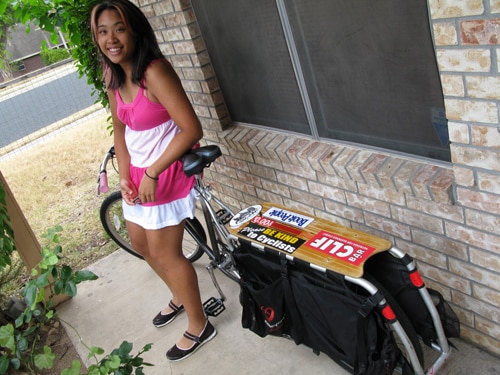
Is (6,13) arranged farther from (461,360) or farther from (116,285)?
(461,360)

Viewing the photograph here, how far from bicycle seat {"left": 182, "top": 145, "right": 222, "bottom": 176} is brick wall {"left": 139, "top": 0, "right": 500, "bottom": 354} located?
461mm

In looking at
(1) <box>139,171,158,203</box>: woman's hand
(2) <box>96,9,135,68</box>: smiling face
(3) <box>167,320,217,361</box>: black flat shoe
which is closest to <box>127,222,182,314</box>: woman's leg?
(1) <box>139,171,158,203</box>: woman's hand

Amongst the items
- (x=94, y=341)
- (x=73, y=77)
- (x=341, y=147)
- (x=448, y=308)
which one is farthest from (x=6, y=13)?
(x=73, y=77)

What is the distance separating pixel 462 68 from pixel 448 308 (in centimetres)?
102

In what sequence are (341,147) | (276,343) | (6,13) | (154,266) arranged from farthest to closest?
(6,13) → (154,266) → (276,343) → (341,147)

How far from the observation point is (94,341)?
331cm

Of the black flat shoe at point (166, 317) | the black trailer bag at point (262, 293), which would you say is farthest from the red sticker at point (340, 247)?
the black flat shoe at point (166, 317)

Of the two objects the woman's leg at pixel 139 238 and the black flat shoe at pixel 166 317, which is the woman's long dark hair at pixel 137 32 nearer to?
the woman's leg at pixel 139 238

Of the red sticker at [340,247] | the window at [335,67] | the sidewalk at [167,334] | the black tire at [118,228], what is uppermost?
the window at [335,67]

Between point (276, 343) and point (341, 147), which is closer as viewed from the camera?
point (341, 147)

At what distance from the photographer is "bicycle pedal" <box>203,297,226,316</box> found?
10.2ft

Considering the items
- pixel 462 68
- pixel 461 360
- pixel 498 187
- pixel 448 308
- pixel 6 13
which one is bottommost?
pixel 461 360

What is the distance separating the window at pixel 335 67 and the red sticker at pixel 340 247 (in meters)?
0.54

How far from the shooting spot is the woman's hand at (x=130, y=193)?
279cm
